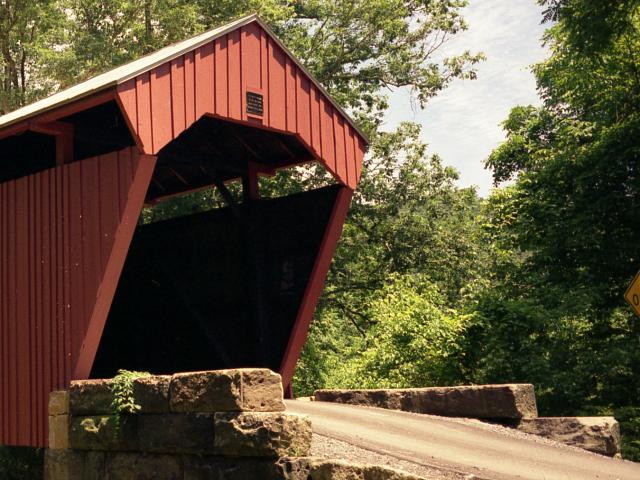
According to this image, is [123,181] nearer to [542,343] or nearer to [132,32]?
A: [542,343]

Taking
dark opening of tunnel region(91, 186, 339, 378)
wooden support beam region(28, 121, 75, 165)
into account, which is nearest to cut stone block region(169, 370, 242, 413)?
wooden support beam region(28, 121, 75, 165)

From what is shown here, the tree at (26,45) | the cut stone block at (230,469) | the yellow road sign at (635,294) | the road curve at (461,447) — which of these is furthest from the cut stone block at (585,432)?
the tree at (26,45)

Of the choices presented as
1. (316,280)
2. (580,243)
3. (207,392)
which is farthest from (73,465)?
(580,243)

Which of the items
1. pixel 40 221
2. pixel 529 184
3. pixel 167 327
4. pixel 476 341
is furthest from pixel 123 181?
pixel 529 184

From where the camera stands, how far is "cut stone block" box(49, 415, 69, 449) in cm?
760

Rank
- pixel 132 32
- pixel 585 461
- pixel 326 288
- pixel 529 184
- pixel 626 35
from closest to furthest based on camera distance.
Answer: pixel 585 461
pixel 626 35
pixel 529 184
pixel 132 32
pixel 326 288

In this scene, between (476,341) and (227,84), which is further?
(476,341)

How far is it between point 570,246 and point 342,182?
22.3ft

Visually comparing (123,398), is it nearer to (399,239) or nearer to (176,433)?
(176,433)

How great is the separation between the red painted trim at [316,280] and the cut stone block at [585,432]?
3.28 metres

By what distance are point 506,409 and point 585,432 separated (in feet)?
2.71

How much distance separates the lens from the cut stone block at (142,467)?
6359 millimetres

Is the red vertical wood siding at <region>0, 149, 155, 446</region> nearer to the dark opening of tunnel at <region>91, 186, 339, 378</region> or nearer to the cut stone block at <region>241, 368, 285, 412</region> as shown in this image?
the cut stone block at <region>241, 368, 285, 412</region>

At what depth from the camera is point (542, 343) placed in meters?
13.6
